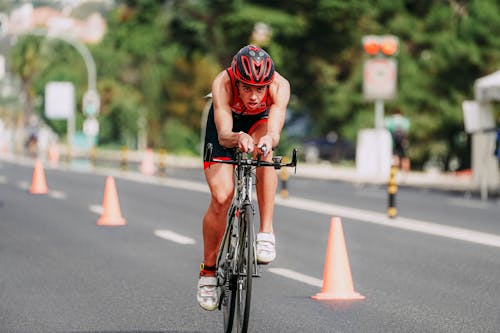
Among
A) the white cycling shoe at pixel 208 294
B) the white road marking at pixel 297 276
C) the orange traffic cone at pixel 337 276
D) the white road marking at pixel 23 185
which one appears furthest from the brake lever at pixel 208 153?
the white road marking at pixel 23 185

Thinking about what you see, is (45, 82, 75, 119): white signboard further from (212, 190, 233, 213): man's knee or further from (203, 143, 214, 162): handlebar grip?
(203, 143, 214, 162): handlebar grip

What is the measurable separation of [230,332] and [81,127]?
72016 mm

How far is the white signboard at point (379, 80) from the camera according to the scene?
113 feet

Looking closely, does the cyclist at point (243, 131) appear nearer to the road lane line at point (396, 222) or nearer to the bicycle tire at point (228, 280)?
the bicycle tire at point (228, 280)

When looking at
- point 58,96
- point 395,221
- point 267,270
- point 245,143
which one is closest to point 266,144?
point 245,143

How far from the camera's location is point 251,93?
7074 millimetres

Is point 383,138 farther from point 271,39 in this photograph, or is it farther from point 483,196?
point 271,39

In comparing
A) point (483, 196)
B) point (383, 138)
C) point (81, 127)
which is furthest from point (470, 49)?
point (81, 127)

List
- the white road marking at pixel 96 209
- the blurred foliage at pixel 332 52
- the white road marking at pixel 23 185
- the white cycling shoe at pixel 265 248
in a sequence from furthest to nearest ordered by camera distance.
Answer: the blurred foliage at pixel 332 52 → the white road marking at pixel 23 185 → the white road marking at pixel 96 209 → the white cycling shoe at pixel 265 248

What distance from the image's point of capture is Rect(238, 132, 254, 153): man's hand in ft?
22.5

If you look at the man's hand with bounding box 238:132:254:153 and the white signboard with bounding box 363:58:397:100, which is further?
the white signboard with bounding box 363:58:397:100

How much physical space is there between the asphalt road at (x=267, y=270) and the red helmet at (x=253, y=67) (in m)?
1.79

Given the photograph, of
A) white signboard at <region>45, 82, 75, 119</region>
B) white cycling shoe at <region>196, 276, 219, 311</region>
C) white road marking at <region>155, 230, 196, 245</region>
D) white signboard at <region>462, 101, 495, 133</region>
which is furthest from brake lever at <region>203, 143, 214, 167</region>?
white signboard at <region>45, 82, 75, 119</region>

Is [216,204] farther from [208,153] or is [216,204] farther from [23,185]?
[23,185]
